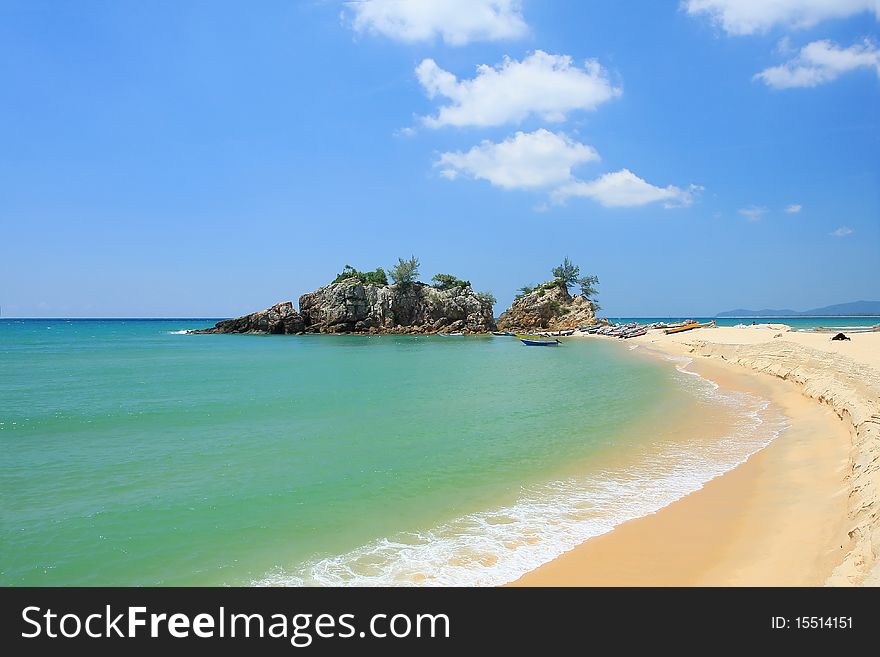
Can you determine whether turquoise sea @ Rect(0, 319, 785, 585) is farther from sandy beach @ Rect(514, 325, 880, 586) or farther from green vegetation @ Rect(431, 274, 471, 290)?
green vegetation @ Rect(431, 274, 471, 290)

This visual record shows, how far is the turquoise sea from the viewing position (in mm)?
7051

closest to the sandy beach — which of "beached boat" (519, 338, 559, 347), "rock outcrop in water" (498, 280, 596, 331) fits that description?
"beached boat" (519, 338, 559, 347)

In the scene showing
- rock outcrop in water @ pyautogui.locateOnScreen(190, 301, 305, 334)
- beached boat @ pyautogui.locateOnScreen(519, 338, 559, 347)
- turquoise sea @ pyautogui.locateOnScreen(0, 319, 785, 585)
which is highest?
rock outcrop in water @ pyautogui.locateOnScreen(190, 301, 305, 334)

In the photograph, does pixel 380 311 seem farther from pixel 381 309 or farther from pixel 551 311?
pixel 551 311

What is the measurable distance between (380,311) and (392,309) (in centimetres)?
258

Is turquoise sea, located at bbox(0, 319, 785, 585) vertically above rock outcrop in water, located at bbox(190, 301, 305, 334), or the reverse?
rock outcrop in water, located at bbox(190, 301, 305, 334)

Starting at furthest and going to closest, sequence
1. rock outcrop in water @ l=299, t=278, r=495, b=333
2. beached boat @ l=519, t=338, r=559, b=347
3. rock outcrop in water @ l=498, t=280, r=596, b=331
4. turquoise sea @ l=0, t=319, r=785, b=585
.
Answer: rock outcrop in water @ l=498, t=280, r=596, b=331 → rock outcrop in water @ l=299, t=278, r=495, b=333 → beached boat @ l=519, t=338, r=559, b=347 → turquoise sea @ l=0, t=319, r=785, b=585

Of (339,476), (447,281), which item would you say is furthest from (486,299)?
(339,476)

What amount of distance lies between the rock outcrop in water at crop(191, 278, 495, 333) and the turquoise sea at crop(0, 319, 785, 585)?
65738 mm

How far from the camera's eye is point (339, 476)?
35.4 ft

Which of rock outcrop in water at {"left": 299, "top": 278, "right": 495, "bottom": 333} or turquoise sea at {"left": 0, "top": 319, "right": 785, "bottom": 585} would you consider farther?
rock outcrop in water at {"left": 299, "top": 278, "right": 495, "bottom": 333}

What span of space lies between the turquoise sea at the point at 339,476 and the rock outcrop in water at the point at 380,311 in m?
65.7

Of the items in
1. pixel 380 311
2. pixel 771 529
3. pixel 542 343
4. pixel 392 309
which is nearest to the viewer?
pixel 771 529
